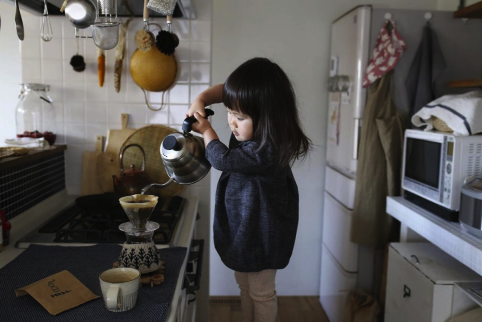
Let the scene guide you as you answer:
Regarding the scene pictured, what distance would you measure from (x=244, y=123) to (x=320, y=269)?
1775mm

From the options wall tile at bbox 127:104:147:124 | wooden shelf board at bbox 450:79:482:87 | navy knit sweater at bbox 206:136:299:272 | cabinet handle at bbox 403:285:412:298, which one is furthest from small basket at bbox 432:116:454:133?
wall tile at bbox 127:104:147:124

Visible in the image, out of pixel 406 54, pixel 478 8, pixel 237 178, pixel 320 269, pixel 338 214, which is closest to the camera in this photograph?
pixel 237 178

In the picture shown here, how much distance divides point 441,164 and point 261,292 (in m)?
0.80

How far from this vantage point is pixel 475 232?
4.56 ft

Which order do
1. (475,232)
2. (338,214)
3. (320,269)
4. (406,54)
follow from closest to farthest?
(475,232), (406,54), (338,214), (320,269)

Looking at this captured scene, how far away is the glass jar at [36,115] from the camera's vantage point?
5.69 feet

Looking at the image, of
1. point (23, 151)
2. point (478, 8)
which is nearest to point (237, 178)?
point (23, 151)

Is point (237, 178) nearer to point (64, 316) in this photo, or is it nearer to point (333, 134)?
point (64, 316)

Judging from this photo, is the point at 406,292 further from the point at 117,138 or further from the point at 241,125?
the point at 117,138

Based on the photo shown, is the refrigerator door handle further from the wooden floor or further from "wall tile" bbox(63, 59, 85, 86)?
"wall tile" bbox(63, 59, 85, 86)

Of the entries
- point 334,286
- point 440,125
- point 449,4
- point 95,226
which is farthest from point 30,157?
point 449,4

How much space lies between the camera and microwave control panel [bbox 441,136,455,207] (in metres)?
1.52

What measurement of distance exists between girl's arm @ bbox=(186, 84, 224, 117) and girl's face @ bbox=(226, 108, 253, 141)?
0.26 ft

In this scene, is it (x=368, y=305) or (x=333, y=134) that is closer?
(x=368, y=305)
